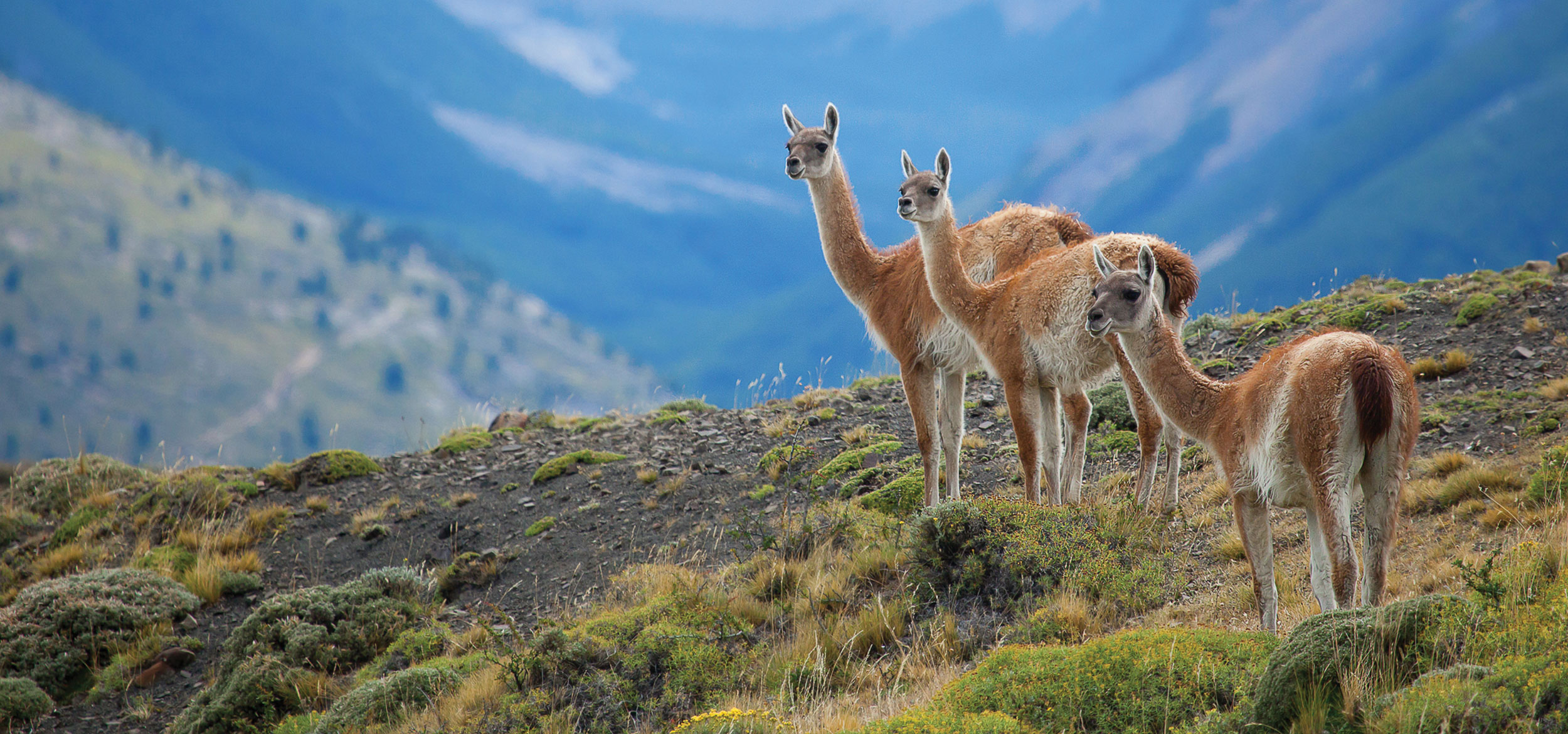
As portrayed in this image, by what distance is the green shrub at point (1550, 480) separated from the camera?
5.93 meters

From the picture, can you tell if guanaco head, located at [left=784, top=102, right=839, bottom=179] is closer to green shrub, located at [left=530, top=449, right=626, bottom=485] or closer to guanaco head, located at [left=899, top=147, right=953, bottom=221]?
guanaco head, located at [left=899, top=147, right=953, bottom=221]

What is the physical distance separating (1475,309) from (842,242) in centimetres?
724

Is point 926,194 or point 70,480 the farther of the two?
point 70,480

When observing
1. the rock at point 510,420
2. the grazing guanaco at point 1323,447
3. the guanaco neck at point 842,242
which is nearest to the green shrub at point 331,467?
the rock at point 510,420

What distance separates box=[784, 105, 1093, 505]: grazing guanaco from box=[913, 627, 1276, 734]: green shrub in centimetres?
A: 355

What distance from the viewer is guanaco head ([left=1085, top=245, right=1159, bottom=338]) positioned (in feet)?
18.4

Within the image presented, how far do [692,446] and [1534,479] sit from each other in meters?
8.77

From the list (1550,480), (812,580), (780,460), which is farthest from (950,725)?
(780,460)

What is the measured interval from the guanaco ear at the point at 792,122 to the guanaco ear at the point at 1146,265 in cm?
489

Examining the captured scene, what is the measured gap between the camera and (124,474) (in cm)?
1323

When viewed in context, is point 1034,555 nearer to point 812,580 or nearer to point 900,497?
point 812,580

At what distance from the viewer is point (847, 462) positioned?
10.4m

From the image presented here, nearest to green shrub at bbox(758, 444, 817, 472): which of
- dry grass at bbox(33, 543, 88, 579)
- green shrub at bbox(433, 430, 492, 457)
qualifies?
green shrub at bbox(433, 430, 492, 457)

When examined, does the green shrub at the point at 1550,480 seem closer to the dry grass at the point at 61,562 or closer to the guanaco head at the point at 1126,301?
the guanaco head at the point at 1126,301
